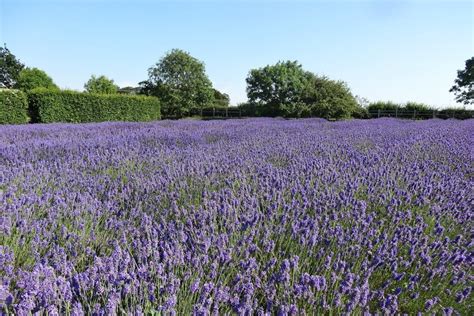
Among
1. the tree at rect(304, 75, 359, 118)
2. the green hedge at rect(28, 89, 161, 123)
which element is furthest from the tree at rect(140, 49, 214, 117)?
the tree at rect(304, 75, 359, 118)

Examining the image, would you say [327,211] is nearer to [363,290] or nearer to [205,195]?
[205,195]

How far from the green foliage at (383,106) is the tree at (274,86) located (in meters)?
4.87

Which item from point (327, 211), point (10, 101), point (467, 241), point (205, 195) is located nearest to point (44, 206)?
point (205, 195)

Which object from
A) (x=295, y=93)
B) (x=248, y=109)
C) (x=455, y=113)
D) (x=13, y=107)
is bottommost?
(x=455, y=113)

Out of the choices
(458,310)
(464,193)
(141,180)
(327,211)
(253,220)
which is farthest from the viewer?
(141,180)

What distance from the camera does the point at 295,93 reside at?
28.4 meters

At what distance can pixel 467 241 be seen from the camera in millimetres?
2186

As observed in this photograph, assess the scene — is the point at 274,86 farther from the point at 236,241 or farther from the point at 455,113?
the point at 236,241

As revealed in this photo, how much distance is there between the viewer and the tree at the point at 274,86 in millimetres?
28078

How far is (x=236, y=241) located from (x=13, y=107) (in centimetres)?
1555

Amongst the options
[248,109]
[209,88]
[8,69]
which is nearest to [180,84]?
[209,88]

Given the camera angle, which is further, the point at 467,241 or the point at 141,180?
the point at 141,180

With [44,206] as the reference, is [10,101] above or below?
above

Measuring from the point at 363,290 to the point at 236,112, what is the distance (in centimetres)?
2997
